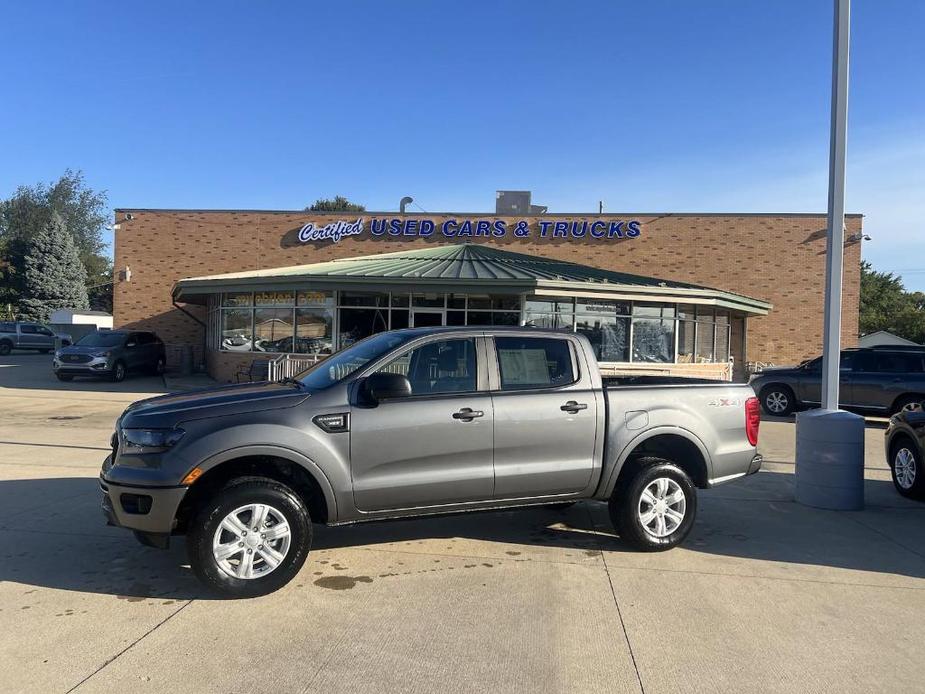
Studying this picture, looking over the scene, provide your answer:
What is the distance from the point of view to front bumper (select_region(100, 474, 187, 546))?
14.3ft

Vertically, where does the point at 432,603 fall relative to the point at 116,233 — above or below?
below

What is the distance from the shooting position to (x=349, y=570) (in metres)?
5.03

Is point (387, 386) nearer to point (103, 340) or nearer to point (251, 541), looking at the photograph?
point (251, 541)

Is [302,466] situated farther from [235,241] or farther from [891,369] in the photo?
[235,241]

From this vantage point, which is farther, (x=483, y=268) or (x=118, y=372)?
(x=118, y=372)

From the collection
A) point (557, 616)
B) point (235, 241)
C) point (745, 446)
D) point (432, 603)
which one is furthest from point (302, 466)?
point (235, 241)

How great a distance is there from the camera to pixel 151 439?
444 cm

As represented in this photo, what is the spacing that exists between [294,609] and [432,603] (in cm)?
87

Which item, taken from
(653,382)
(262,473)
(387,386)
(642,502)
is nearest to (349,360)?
(387,386)

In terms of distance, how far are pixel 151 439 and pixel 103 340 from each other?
19732 millimetres

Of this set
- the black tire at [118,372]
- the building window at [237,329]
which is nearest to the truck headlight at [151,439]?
the building window at [237,329]

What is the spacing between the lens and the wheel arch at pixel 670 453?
18.0 feet

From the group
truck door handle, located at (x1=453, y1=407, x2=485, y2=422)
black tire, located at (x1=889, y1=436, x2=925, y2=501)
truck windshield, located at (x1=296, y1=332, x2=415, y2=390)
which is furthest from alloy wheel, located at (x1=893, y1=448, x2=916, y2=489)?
truck windshield, located at (x1=296, y1=332, x2=415, y2=390)

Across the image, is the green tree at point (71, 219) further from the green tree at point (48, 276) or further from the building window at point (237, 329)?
the building window at point (237, 329)
